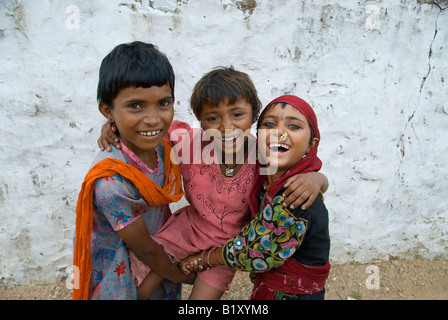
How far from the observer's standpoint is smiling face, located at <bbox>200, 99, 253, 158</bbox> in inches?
60.4

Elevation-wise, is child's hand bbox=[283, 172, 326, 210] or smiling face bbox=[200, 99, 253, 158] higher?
smiling face bbox=[200, 99, 253, 158]

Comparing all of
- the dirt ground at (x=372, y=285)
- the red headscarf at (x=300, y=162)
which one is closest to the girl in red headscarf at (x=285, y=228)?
the red headscarf at (x=300, y=162)

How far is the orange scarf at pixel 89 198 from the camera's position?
4.43 feet

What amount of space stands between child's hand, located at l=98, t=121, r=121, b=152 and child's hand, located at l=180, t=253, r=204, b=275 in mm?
685

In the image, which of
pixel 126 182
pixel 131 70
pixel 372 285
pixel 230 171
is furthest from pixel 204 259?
pixel 372 285

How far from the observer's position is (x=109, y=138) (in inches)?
58.6

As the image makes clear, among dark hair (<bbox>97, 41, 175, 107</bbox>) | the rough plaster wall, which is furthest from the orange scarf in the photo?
the rough plaster wall

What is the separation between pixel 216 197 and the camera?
1.64 m

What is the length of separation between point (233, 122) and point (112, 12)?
1155 millimetres

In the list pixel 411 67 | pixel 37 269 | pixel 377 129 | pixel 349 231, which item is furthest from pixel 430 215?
pixel 37 269

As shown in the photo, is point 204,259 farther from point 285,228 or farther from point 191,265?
point 285,228

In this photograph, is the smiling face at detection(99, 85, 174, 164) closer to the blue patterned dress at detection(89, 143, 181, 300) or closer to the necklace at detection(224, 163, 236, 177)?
the blue patterned dress at detection(89, 143, 181, 300)

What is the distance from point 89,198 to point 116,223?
0.52 feet

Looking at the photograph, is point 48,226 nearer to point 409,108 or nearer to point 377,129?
point 377,129
